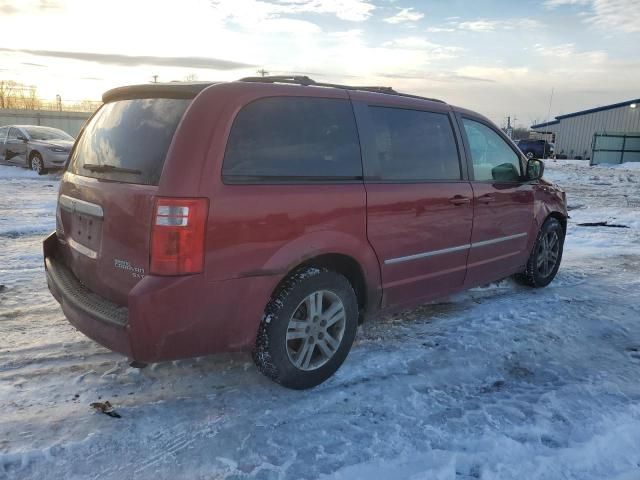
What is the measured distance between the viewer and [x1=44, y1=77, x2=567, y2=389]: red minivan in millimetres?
2635

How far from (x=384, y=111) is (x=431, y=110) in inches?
24.1

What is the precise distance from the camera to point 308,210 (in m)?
3.02

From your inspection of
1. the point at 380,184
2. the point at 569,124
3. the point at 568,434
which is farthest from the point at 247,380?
the point at 569,124

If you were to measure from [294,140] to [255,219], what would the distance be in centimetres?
59

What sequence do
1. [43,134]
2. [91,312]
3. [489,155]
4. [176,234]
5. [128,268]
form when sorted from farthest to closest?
[43,134], [489,155], [91,312], [128,268], [176,234]

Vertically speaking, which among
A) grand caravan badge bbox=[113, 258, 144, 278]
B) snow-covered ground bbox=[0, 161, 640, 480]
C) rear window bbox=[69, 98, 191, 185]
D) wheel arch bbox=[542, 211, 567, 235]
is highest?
rear window bbox=[69, 98, 191, 185]

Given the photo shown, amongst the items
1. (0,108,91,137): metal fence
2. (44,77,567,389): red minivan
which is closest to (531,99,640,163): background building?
(44,77,567,389): red minivan

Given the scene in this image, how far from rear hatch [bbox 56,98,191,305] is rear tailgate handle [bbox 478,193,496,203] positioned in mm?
2630

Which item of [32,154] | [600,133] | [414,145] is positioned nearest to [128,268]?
[414,145]

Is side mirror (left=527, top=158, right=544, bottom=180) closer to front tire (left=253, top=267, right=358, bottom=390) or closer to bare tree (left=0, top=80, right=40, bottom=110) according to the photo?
front tire (left=253, top=267, right=358, bottom=390)

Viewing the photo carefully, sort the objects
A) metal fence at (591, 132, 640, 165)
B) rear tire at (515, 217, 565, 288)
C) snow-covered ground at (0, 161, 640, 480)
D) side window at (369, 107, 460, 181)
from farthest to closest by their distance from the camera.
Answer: metal fence at (591, 132, 640, 165) < rear tire at (515, 217, 565, 288) < side window at (369, 107, 460, 181) < snow-covered ground at (0, 161, 640, 480)

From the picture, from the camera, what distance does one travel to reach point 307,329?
319cm

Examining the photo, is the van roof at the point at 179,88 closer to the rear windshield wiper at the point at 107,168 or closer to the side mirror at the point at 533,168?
the rear windshield wiper at the point at 107,168

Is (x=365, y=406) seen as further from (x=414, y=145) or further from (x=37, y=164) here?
(x=37, y=164)
